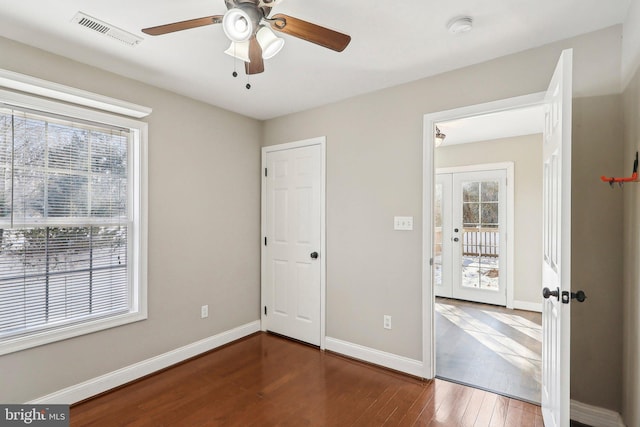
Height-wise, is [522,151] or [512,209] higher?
[522,151]

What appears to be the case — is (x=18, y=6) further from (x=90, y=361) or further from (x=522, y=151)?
(x=522, y=151)

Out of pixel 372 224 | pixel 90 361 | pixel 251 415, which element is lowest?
pixel 251 415

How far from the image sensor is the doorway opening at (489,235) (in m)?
3.78

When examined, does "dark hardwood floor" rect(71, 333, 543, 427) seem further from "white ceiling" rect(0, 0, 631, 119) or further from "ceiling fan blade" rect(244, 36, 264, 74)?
"white ceiling" rect(0, 0, 631, 119)

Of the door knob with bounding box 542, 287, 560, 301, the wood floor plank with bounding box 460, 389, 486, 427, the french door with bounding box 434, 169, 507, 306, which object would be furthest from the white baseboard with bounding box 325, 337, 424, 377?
the french door with bounding box 434, 169, 507, 306

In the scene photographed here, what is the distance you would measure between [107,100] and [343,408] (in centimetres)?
280

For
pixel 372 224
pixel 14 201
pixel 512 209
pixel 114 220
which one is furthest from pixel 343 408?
pixel 512 209

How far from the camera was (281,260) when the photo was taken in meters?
3.70

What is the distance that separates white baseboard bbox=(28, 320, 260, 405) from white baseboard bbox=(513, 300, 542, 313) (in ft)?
12.1

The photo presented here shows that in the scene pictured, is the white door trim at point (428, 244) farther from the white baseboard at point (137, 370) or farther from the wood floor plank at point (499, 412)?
the white baseboard at point (137, 370)

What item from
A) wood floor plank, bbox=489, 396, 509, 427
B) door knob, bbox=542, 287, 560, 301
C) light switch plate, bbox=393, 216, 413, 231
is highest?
light switch plate, bbox=393, 216, 413, 231

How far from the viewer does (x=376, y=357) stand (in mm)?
2947

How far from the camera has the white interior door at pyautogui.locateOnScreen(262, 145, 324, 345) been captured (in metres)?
3.41

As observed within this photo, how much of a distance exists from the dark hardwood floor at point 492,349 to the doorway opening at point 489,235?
0.04ft
